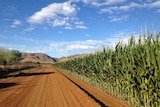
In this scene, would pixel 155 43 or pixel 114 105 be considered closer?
pixel 155 43

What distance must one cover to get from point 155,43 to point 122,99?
20.8 ft

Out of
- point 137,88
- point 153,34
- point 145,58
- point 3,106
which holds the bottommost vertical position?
point 3,106

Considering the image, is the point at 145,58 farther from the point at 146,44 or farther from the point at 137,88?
the point at 137,88

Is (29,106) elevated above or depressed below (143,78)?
below

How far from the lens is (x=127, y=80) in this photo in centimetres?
1302

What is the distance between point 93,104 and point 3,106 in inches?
196

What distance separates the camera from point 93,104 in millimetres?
13219

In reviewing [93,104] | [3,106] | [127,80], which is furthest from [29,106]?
[127,80]

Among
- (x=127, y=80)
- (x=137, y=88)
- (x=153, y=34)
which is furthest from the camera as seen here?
(x=127, y=80)

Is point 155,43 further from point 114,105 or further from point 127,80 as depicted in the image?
point 114,105

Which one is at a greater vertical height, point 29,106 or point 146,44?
point 146,44

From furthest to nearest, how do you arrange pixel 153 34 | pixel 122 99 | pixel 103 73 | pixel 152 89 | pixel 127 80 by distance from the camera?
1. pixel 103 73
2. pixel 122 99
3. pixel 127 80
4. pixel 153 34
5. pixel 152 89

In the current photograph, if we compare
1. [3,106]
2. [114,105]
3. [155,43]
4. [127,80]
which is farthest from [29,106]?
[155,43]

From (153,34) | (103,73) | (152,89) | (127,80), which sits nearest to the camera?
(152,89)
